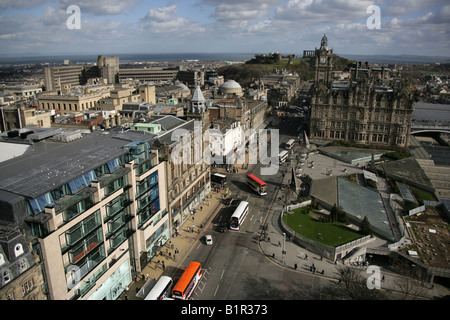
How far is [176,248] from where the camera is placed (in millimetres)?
48625

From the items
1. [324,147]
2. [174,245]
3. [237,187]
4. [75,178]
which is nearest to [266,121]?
[324,147]

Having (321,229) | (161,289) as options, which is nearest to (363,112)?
(321,229)

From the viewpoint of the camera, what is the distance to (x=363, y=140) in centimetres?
9881

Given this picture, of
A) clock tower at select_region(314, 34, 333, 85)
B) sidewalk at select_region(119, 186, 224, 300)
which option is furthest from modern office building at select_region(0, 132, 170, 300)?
clock tower at select_region(314, 34, 333, 85)

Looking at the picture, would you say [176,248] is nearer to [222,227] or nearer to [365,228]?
[222,227]

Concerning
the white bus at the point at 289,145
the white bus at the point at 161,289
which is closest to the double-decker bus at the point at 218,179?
the white bus at the point at 289,145

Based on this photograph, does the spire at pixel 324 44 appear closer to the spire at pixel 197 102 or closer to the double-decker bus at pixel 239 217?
the spire at pixel 197 102

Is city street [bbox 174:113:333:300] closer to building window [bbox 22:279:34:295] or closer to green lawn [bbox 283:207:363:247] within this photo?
green lawn [bbox 283:207:363:247]

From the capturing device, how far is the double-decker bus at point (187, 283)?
121ft

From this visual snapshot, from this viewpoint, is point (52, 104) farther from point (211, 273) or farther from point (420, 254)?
point (420, 254)

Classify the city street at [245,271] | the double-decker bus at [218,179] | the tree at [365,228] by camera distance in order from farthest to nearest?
the double-decker bus at [218,179] < the tree at [365,228] < the city street at [245,271]

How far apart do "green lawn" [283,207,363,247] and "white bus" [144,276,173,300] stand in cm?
2207

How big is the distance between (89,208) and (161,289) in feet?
39.1

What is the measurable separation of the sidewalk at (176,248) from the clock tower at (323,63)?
72.8m
